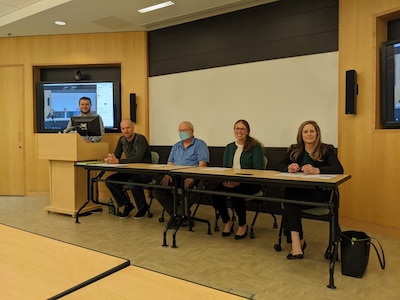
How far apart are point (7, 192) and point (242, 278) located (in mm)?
5187

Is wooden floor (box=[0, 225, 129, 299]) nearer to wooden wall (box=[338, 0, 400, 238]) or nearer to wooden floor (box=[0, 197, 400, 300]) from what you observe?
wooden floor (box=[0, 197, 400, 300])

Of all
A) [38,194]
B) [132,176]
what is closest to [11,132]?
[38,194]

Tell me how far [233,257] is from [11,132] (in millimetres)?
4986

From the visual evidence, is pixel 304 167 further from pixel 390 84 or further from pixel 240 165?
pixel 390 84

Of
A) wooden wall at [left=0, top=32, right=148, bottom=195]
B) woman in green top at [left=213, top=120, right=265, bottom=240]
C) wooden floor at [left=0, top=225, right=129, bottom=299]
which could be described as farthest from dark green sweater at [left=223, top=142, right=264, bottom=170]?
wooden floor at [left=0, top=225, right=129, bottom=299]

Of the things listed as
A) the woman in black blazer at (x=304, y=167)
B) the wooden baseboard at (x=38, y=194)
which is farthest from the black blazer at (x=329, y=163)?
the wooden baseboard at (x=38, y=194)

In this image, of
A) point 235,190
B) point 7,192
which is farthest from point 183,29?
point 7,192

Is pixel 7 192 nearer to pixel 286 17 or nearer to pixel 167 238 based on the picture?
pixel 167 238

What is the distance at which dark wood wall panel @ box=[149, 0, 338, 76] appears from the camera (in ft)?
13.0

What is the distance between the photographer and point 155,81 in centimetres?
551

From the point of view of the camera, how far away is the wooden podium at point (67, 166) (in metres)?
4.12

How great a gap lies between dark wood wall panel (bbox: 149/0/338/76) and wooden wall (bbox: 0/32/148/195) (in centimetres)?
30

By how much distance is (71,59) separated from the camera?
5.79 metres

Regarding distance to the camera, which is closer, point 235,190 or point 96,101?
point 235,190
